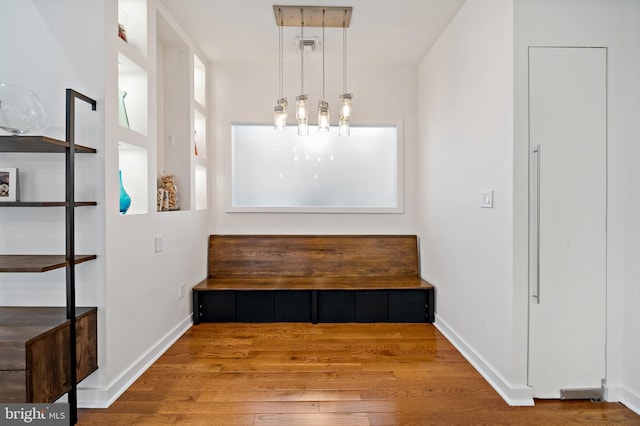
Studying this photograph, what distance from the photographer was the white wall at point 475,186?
6.83 ft

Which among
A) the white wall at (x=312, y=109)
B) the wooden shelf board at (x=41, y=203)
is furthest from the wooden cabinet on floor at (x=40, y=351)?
the white wall at (x=312, y=109)

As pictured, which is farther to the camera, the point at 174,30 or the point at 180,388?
the point at 174,30

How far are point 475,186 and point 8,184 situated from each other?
2908 mm

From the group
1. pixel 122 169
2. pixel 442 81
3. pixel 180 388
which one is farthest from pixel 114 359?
pixel 442 81

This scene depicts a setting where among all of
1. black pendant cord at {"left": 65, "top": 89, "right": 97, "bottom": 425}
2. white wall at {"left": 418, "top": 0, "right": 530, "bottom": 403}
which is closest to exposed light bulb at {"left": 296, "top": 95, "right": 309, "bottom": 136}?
white wall at {"left": 418, "top": 0, "right": 530, "bottom": 403}

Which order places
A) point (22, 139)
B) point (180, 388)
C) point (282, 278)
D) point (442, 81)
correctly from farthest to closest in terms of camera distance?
point (282, 278) → point (442, 81) → point (180, 388) → point (22, 139)

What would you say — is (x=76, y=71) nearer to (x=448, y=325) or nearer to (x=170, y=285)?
(x=170, y=285)

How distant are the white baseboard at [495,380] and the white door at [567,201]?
197 mm

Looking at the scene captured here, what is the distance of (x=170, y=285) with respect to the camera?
2.86 meters

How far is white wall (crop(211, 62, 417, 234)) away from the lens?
3.81m

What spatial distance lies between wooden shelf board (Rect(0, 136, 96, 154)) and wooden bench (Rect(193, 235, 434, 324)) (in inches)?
70.4

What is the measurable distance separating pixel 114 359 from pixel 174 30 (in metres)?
2.53

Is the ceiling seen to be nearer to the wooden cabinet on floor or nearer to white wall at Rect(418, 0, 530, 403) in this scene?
white wall at Rect(418, 0, 530, 403)

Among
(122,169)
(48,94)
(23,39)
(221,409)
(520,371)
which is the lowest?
(221,409)
